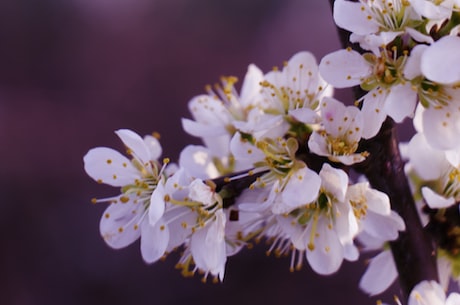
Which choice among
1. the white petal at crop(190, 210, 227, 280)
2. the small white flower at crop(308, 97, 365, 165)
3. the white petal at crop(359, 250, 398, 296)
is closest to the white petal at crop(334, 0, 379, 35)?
the small white flower at crop(308, 97, 365, 165)

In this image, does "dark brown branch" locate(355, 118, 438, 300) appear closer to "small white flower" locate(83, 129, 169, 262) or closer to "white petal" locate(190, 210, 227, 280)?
"white petal" locate(190, 210, 227, 280)

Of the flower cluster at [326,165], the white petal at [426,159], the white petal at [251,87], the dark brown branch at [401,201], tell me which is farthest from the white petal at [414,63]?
the white petal at [251,87]

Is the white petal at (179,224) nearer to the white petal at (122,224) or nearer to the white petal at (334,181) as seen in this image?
the white petal at (122,224)

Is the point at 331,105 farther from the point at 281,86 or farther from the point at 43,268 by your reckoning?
the point at 43,268

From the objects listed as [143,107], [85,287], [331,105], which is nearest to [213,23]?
[143,107]

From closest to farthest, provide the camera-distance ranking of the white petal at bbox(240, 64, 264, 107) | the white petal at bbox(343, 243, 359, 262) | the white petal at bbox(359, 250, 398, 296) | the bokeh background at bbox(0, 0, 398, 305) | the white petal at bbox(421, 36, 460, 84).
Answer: the white petal at bbox(421, 36, 460, 84), the white petal at bbox(343, 243, 359, 262), the white petal at bbox(359, 250, 398, 296), the white petal at bbox(240, 64, 264, 107), the bokeh background at bbox(0, 0, 398, 305)

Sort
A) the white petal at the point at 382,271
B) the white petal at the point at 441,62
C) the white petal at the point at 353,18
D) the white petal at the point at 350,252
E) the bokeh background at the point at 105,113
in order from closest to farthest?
the white petal at the point at 441,62, the white petal at the point at 353,18, the white petal at the point at 350,252, the white petal at the point at 382,271, the bokeh background at the point at 105,113
